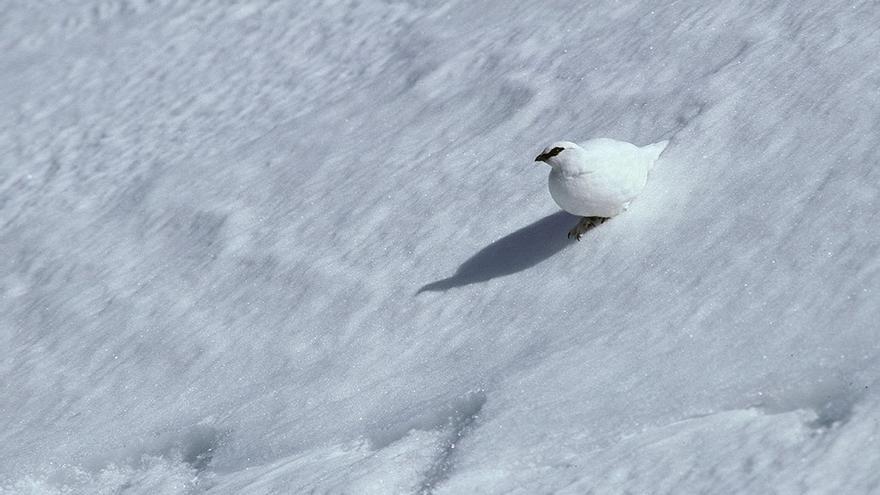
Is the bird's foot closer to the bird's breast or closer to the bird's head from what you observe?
the bird's breast

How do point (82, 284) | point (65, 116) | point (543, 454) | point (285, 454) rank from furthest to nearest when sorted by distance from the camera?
1. point (65, 116)
2. point (82, 284)
3. point (285, 454)
4. point (543, 454)

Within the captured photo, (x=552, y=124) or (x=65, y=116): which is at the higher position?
(x=65, y=116)

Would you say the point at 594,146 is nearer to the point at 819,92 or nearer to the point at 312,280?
the point at 819,92

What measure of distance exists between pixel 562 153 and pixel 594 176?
0.46ft

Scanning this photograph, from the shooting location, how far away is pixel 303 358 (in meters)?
4.75

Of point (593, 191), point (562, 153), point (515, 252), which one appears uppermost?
point (562, 153)

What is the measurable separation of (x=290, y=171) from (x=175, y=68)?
7.98 ft

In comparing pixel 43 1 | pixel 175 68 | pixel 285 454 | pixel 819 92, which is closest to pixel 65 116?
pixel 175 68

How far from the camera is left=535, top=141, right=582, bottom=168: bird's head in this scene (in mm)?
4168

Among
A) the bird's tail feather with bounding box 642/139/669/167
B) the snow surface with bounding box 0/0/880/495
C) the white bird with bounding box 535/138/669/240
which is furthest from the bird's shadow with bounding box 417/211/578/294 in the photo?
the bird's tail feather with bounding box 642/139/669/167

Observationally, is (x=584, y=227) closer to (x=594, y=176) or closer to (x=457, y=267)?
(x=594, y=176)

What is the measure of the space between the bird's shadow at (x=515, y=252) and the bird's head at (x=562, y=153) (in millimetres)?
431

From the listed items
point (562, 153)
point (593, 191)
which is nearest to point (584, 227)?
point (593, 191)

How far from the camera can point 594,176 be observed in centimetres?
420
